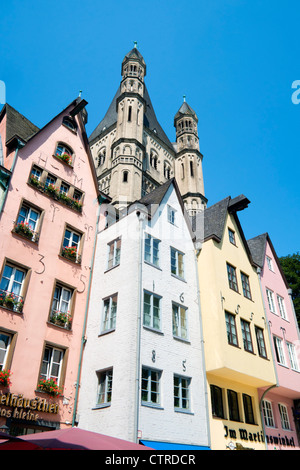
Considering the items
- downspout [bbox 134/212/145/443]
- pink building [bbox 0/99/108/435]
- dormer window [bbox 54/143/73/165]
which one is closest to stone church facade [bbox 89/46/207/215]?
dormer window [bbox 54/143/73/165]

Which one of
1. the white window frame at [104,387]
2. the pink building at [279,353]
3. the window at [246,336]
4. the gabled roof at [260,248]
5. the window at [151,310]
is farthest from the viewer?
the gabled roof at [260,248]

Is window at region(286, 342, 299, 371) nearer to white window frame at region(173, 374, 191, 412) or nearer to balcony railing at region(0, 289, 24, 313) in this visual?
white window frame at region(173, 374, 191, 412)

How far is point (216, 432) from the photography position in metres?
18.8

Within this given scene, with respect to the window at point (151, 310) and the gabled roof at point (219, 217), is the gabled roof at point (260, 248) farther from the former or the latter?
the window at point (151, 310)

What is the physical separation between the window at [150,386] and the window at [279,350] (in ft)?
37.2

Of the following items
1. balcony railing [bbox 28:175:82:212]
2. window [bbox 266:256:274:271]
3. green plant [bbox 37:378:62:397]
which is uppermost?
window [bbox 266:256:274:271]

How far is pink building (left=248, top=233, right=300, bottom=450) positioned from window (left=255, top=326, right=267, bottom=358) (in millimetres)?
957

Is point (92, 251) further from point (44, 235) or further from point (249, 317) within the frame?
point (249, 317)

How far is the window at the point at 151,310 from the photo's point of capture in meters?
18.2

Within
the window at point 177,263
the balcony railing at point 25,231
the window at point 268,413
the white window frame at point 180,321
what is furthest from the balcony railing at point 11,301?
the window at point 268,413

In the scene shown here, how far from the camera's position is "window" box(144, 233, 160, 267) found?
2030cm

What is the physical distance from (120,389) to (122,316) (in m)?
3.34

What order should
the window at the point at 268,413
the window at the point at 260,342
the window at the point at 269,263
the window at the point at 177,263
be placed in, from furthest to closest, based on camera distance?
1. the window at the point at 269,263
2. the window at the point at 260,342
3. the window at the point at 268,413
4. the window at the point at 177,263

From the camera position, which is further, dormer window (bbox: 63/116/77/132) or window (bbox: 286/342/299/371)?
window (bbox: 286/342/299/371)
